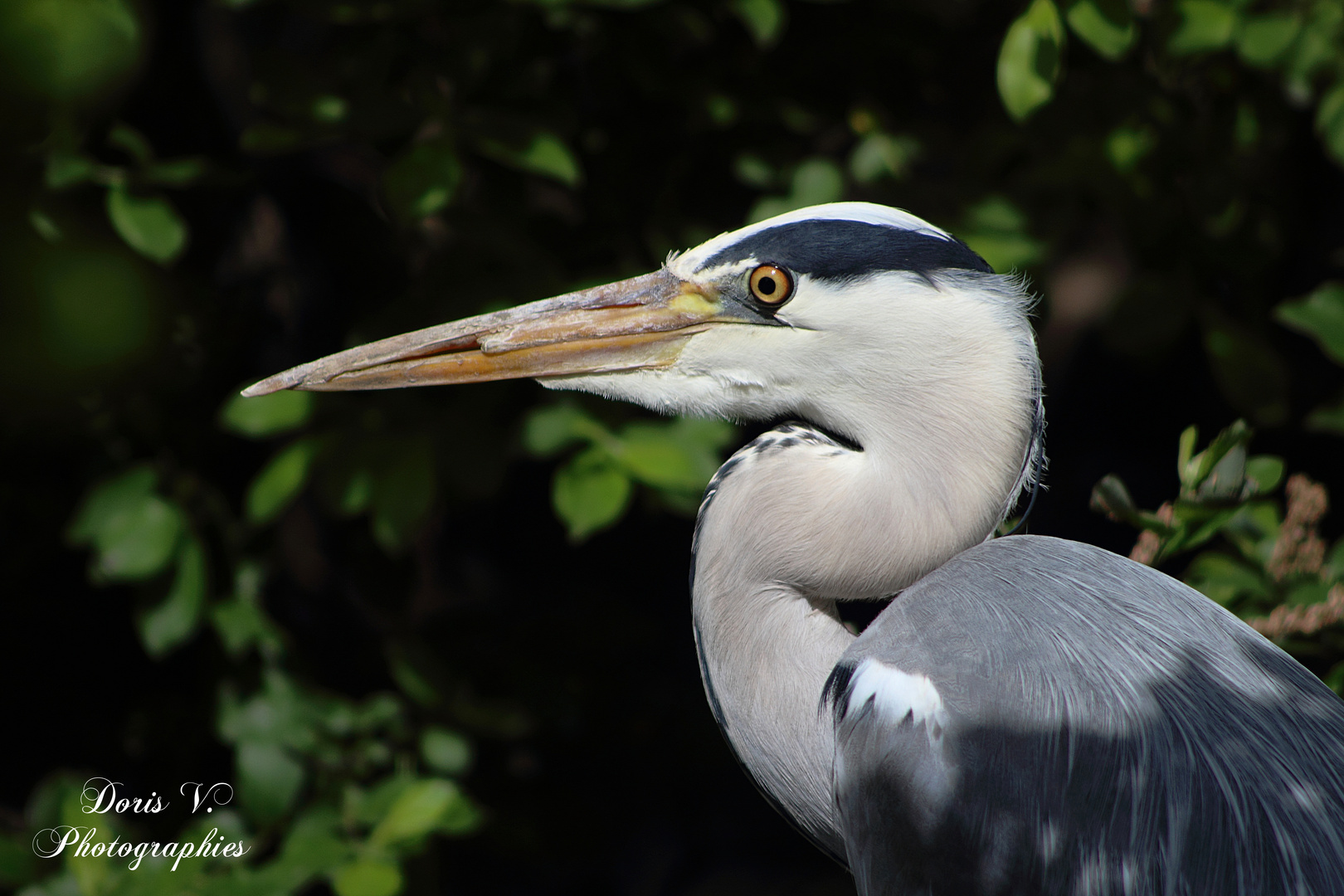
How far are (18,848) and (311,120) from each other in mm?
1150

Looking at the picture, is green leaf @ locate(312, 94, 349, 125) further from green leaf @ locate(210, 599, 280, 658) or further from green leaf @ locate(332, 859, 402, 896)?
green leaf @ locate(332, 859, 402, 896)

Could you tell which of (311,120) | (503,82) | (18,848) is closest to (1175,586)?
(503,82)

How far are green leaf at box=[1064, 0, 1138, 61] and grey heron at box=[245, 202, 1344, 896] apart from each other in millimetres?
447

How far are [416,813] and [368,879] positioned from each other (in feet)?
0.35

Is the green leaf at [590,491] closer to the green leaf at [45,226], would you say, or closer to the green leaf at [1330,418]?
the green leaf at [45,226]

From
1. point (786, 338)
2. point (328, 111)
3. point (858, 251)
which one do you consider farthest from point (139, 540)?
point (858, 251)

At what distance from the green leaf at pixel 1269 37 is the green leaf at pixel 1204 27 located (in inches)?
1.3

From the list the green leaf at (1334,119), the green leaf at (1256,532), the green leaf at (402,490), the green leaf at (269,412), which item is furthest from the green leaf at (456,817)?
the green leaf at (1334,119)

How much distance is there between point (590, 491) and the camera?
1.40 metres

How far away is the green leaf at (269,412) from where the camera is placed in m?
1.48

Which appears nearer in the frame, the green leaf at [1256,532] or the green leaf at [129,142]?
the green leaf at [1256,532]

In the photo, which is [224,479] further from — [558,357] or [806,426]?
[806,426]

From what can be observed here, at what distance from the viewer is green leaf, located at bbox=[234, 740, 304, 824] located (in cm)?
152

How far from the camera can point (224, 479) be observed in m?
1.87
